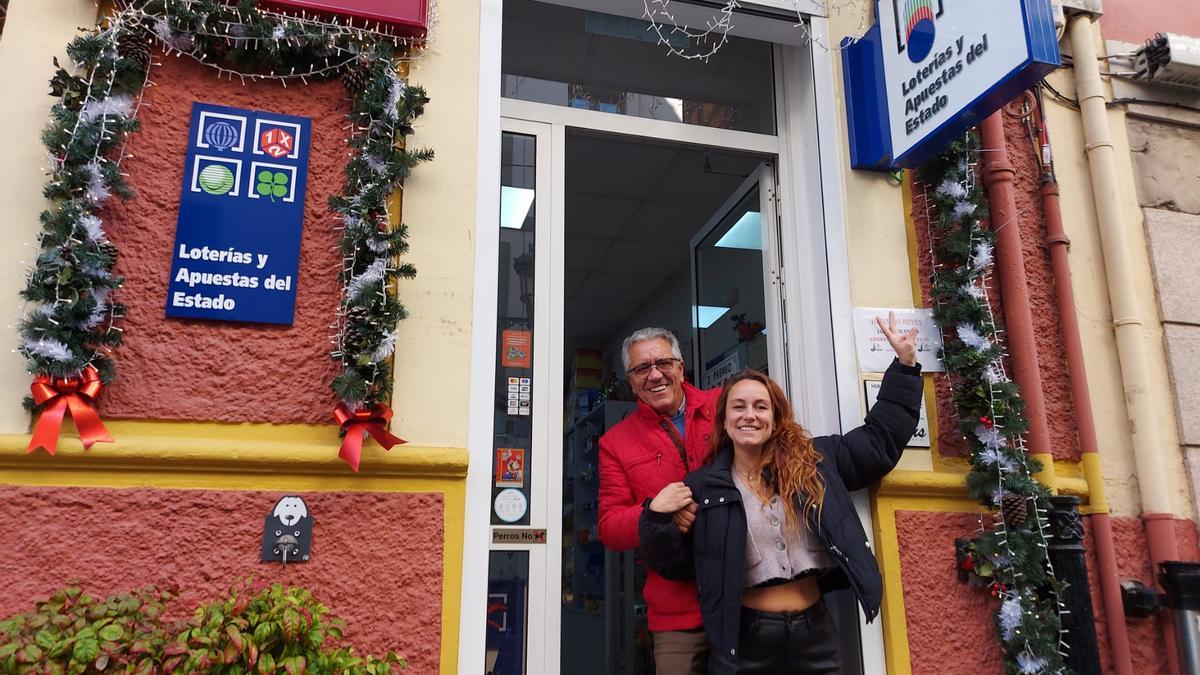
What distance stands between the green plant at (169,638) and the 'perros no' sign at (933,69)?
2749 millimetres

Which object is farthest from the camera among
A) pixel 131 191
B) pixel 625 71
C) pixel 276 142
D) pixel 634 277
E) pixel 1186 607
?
pixel 634 277

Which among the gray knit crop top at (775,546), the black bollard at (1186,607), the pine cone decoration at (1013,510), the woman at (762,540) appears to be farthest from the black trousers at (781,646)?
the black bollard at (1186,607)

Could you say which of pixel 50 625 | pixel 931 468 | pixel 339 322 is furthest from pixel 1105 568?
pixel 50 625

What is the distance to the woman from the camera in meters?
2.75

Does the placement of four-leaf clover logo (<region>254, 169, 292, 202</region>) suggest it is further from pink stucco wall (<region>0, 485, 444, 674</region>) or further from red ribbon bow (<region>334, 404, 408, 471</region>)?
pink stucco wall (<region>0, 485, 444, 674</region>)

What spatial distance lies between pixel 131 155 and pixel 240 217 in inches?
16.8

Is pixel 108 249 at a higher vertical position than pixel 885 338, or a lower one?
higher

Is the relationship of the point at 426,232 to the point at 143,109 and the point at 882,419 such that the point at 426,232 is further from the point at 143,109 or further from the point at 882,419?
the point at 882,419

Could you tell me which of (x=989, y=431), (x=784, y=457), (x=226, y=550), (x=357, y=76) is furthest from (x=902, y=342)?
(x=226, y=550)

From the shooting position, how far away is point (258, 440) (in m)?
2.88

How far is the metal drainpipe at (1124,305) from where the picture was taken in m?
3.82

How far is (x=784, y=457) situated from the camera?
2.97 meters

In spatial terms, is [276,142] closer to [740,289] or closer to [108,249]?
[108,249]

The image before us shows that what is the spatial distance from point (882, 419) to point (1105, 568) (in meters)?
1.38
